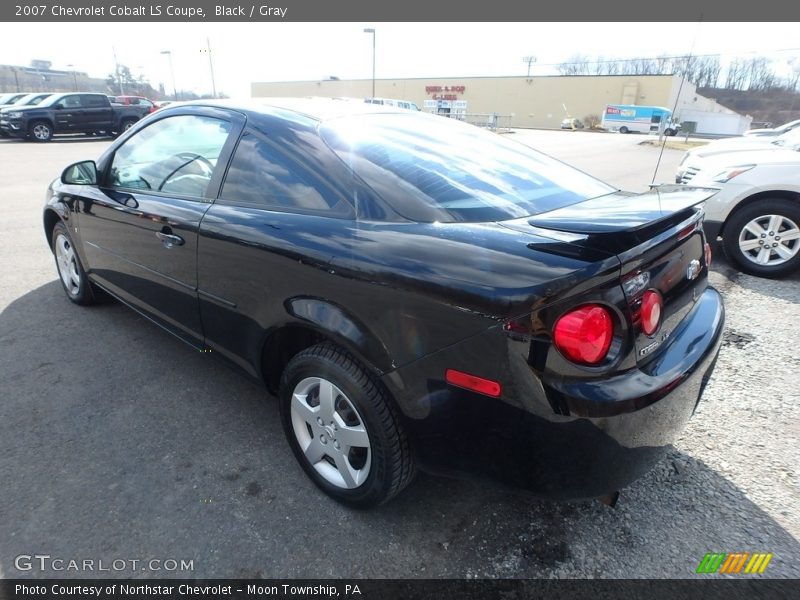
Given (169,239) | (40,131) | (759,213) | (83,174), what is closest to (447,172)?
(169,239)

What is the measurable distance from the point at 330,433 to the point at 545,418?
94cm

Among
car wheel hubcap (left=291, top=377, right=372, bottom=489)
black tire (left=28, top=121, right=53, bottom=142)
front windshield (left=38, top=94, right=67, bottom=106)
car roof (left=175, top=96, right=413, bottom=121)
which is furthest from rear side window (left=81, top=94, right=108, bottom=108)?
car wheel hubcap (left=291, top=377, right=372, bottom=489)

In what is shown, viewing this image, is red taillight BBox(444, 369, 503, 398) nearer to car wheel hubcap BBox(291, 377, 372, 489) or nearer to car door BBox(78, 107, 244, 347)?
car wheel hubcap BBox(291, 377, 372, 489)

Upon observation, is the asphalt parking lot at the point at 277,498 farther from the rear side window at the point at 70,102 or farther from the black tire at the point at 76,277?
the rear side window at the point at 70,102

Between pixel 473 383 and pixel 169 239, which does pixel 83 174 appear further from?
pixel 473 383

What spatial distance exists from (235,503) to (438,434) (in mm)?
1018

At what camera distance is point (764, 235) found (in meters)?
5.00

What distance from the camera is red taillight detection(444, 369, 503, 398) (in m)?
1.60

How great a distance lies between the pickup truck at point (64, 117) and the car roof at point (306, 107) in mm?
20459

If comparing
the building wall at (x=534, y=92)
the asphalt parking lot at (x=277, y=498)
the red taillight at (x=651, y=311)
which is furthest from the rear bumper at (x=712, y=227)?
the building wall at (x=534, y=92)

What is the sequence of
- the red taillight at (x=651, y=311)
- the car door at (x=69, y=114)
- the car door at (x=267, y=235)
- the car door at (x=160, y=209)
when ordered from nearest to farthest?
the red taillight at (x=651, y=311)
the car door at (x=267, y=235)
the car door at (x=160, y=209)
the car door at (x=69, y=114)

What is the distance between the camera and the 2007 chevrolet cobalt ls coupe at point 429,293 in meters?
1.55

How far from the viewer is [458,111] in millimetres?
43906

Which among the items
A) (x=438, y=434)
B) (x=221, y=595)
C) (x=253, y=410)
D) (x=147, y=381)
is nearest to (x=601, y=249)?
(x=438, y=434)
